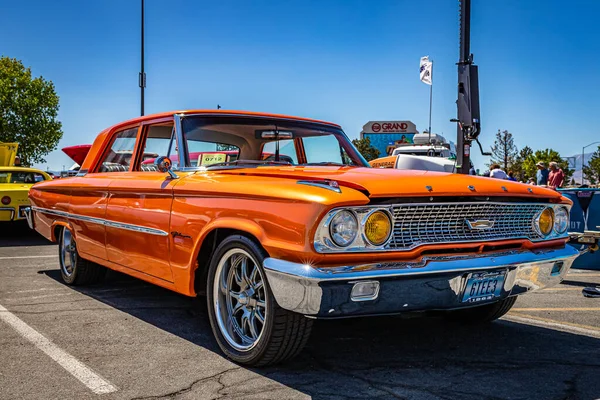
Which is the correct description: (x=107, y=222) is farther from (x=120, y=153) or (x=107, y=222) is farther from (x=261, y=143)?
(x=261, y=143)

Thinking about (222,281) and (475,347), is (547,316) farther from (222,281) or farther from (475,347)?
(222,281)

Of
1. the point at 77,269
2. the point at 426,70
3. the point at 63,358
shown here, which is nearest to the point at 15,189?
the point at 77,269

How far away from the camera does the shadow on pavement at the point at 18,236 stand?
9.92m

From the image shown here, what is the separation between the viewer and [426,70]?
21484 mm

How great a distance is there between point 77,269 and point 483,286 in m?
3.89

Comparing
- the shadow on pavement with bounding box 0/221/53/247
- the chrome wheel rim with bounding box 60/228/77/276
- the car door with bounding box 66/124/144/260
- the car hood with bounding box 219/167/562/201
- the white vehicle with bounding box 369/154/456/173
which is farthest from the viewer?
the white vehicle with bounding box 369/154/456/173

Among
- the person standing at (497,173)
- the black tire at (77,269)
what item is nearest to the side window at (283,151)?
the black tire at (77,269)

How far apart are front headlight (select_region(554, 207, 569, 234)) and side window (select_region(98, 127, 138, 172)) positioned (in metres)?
3.19

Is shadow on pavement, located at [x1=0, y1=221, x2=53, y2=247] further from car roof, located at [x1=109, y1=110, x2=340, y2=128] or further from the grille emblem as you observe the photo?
the grille emblem

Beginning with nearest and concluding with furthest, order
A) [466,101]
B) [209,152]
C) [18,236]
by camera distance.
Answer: [209,152] < [466,101] < [18,236]

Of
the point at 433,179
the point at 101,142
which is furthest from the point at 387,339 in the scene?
the point at 101,142

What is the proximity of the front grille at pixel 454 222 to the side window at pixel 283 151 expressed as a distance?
5.45 ft

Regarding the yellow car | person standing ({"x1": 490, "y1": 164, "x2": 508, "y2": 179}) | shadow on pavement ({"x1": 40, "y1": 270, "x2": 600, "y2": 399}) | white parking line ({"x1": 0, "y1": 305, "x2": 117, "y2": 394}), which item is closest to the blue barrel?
shadow on pavement ({"x1": 40, "y1": 270, "x2": 600, "y2": 399})

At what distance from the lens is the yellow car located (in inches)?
394
